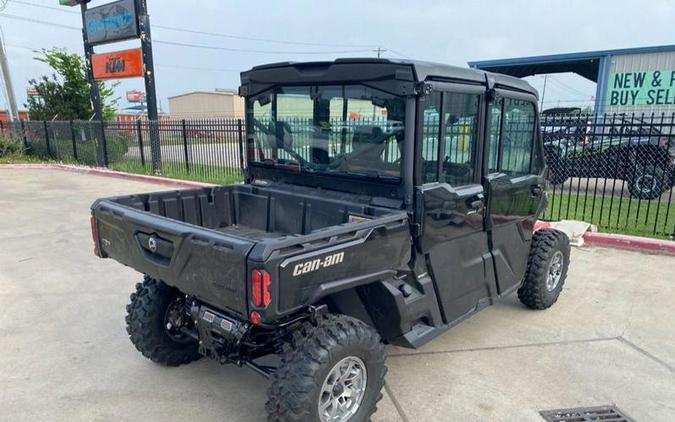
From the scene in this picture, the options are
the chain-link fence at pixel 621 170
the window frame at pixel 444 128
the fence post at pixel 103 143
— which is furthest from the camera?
the fence post at pixel 103 143

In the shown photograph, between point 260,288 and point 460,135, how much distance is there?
184cm

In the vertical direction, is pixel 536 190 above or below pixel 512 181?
below

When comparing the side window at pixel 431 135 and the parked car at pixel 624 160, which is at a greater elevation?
the side window at pixel 431 135

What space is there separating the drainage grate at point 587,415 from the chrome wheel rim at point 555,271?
5.13 feet

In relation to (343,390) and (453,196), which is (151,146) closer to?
(453,196)

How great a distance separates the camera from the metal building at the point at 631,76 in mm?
16469

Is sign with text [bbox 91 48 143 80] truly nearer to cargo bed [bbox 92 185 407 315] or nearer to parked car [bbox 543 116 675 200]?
parked car [bbox 543 116 675 200]

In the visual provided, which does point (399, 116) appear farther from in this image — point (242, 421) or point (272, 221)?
point (242, 421)

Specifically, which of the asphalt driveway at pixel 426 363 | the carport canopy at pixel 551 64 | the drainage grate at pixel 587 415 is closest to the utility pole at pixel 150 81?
the asphalt driveway at pixel 426 363

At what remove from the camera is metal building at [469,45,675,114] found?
648 inches

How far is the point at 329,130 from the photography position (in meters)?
3.43

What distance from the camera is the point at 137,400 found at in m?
3.14

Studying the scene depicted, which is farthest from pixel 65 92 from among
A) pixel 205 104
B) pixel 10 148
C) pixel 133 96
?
pixel 133 96

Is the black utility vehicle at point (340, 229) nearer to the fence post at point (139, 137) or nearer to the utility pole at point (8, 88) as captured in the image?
the fence post at point (139, 137)
